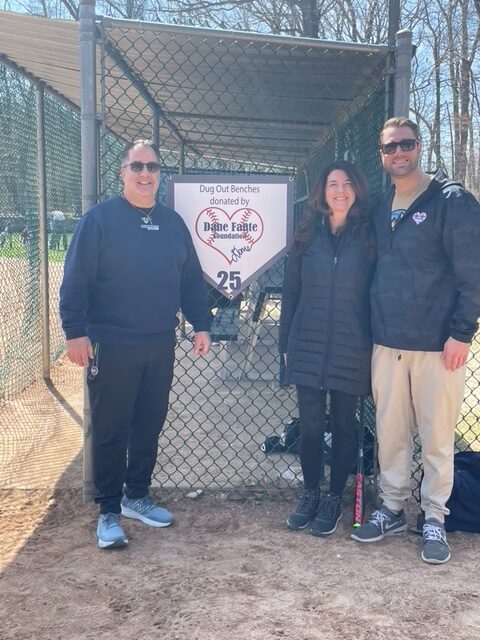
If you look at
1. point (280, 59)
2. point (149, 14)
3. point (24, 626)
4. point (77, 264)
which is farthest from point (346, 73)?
point (149, 14)

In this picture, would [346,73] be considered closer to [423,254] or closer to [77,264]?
[423,254]

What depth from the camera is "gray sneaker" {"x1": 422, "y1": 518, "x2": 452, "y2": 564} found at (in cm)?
309

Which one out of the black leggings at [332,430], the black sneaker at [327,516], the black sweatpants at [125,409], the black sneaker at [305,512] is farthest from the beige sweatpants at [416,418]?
the black sweatpants at [125,409]

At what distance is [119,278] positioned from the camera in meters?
3.09

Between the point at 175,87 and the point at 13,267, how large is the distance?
2.42 m

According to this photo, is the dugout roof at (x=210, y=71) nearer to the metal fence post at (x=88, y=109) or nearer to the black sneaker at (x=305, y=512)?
the metal fence post at (x=88, y=109)

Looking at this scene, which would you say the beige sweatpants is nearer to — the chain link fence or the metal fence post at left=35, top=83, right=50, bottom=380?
the chain link fence

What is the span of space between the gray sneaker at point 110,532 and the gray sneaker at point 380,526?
1.24m

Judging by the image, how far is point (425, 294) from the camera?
3.03 meters

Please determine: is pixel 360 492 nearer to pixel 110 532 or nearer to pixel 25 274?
pixel 110 532

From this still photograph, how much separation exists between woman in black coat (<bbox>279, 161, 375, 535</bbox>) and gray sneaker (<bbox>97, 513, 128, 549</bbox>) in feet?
3.41

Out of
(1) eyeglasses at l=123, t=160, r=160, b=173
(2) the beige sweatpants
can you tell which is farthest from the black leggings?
(1) eyeglasses at l=123, t=160, r=160, b=173

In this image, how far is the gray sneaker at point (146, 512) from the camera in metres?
3.46

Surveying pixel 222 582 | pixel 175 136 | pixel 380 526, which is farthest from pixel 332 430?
pixel 175 136
